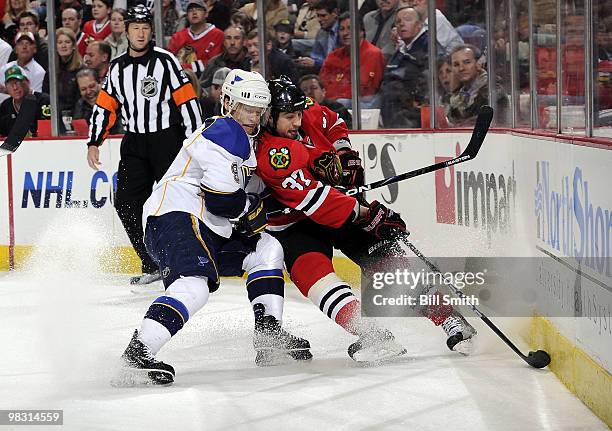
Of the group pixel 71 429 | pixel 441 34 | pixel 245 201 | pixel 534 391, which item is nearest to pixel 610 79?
pixel 534 391

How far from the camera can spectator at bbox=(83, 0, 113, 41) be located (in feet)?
25.1

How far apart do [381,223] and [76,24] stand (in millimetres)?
3861

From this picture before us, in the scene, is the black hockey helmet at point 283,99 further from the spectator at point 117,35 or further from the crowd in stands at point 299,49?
the spectator at point 117,35

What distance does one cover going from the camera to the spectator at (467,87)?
587 centimetres

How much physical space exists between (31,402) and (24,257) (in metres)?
3.93

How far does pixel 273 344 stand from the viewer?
4.30 meters

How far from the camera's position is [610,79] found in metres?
3.49

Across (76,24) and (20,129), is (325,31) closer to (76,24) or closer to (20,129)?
(76,24)

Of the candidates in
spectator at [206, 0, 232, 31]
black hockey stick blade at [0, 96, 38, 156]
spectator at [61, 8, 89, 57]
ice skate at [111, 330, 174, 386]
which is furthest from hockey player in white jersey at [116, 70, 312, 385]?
spectator at [61, 8, 89, 57]

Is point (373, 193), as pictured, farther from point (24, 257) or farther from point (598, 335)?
point (598, 335)

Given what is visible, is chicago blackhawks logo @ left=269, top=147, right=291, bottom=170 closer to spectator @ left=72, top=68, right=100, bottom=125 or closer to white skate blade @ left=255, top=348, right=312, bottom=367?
white skate blade @ left=255, top=348, right=312, bottom=367

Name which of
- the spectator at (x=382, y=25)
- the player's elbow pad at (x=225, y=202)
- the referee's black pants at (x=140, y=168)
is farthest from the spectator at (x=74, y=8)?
the player's elbow pad at (x=225, y=202)

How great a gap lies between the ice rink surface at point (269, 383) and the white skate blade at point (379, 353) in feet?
0.14

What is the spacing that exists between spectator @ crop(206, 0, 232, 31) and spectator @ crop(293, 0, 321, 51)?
1.65ft
